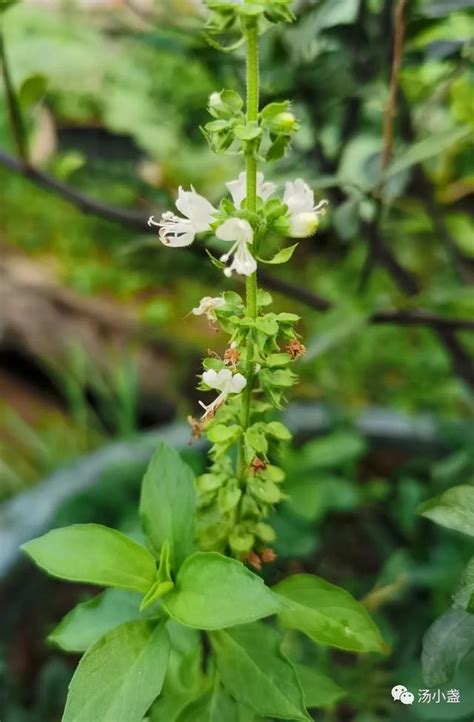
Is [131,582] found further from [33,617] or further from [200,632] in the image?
[33,617]

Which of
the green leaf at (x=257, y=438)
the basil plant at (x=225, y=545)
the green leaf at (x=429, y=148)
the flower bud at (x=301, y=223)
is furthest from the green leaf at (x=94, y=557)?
the green leaf at (x=429, y=148)

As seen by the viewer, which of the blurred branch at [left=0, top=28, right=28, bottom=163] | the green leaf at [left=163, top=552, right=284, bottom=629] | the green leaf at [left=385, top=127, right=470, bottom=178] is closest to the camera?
the green leaf at [left=163, top=552, right=284, bottom=629]

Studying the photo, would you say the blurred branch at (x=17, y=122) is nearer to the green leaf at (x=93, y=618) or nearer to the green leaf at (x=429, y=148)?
the green leaf at (x=429, y=148)

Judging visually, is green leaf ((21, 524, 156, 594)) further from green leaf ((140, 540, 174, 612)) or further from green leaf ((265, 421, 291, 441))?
green leaf ((265, 421, 291, 441))

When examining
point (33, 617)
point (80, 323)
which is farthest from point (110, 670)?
point (80, 323)

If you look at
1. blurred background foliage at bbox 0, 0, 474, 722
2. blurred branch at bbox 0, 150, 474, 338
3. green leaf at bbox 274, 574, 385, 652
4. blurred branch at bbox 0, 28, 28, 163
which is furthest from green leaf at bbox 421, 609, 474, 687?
blurred branch at bbox 0, 28, 28, 163

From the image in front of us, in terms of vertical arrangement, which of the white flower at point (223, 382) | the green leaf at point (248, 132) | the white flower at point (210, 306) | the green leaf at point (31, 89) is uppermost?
the green leaf at point (248, 132)

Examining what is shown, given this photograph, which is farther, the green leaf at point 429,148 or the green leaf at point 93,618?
the green leaf at point 429,148

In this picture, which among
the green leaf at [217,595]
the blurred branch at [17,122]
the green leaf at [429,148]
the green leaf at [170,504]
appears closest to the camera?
the green leaf at [217,595]

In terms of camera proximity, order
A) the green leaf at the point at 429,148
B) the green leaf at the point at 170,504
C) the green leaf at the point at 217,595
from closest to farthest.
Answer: the green leaf at the point at 217,595 < the green leaf at the point at 170,504 < the green leaf at the point at 429,148
